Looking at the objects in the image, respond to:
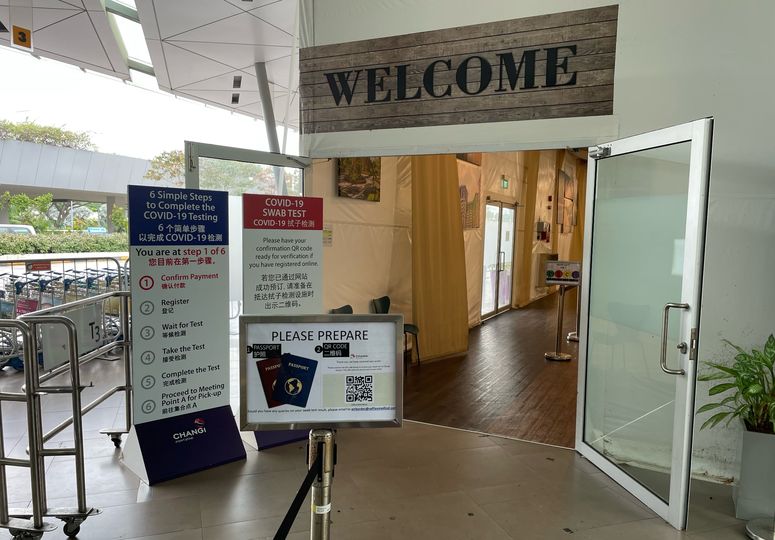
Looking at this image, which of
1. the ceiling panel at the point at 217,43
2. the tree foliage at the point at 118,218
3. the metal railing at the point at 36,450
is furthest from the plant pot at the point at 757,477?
the tree foliage at the point at 118,218

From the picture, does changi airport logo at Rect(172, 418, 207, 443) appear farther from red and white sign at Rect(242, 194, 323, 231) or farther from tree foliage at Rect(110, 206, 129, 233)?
tree foliage at Rect(110, 206, 129, 233)

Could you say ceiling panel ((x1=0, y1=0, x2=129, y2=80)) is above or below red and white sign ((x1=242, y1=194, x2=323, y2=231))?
above

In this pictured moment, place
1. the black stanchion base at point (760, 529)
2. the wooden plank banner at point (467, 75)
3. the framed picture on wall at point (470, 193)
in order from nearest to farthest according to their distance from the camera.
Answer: the black stanchion base at point (760, 529) < the wooden plank banner at point (467, 75) < the framed picture on wall at point (470, 193)

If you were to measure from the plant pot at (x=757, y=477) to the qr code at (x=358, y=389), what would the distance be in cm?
224

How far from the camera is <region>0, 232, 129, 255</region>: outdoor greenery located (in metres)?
8.54

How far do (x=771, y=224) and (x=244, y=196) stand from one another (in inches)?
123

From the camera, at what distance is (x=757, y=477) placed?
8.41 ft

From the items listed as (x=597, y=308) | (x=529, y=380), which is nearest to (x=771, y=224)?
(x=597, y=308)

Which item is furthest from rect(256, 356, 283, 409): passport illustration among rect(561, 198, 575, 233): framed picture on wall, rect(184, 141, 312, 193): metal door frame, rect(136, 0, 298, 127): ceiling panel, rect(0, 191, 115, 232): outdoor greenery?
rect(561, 198, 575, 233): framed picture on wall

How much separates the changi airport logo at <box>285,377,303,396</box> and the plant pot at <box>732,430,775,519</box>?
7.98ft

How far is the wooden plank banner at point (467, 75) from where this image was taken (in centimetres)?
314

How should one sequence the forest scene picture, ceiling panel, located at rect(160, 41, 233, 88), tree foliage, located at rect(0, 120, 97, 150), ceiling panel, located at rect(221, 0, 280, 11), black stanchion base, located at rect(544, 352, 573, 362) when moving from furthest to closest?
tree foliage, located at rect(0, 120, 97, 150)
ceiling panel, located at rect(160, 41, 233, 88)
black stanchion base, located at rect(544, 352, 573, 362)
the forest scene picture
ceiling panel, located at rect(221, 0, 280, 11)

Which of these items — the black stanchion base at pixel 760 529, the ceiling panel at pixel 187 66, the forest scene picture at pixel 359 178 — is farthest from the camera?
the ceiling panel at pixel 187 66

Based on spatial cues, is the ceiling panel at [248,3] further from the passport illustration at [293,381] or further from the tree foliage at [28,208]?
the tree foliage at [28,208]
